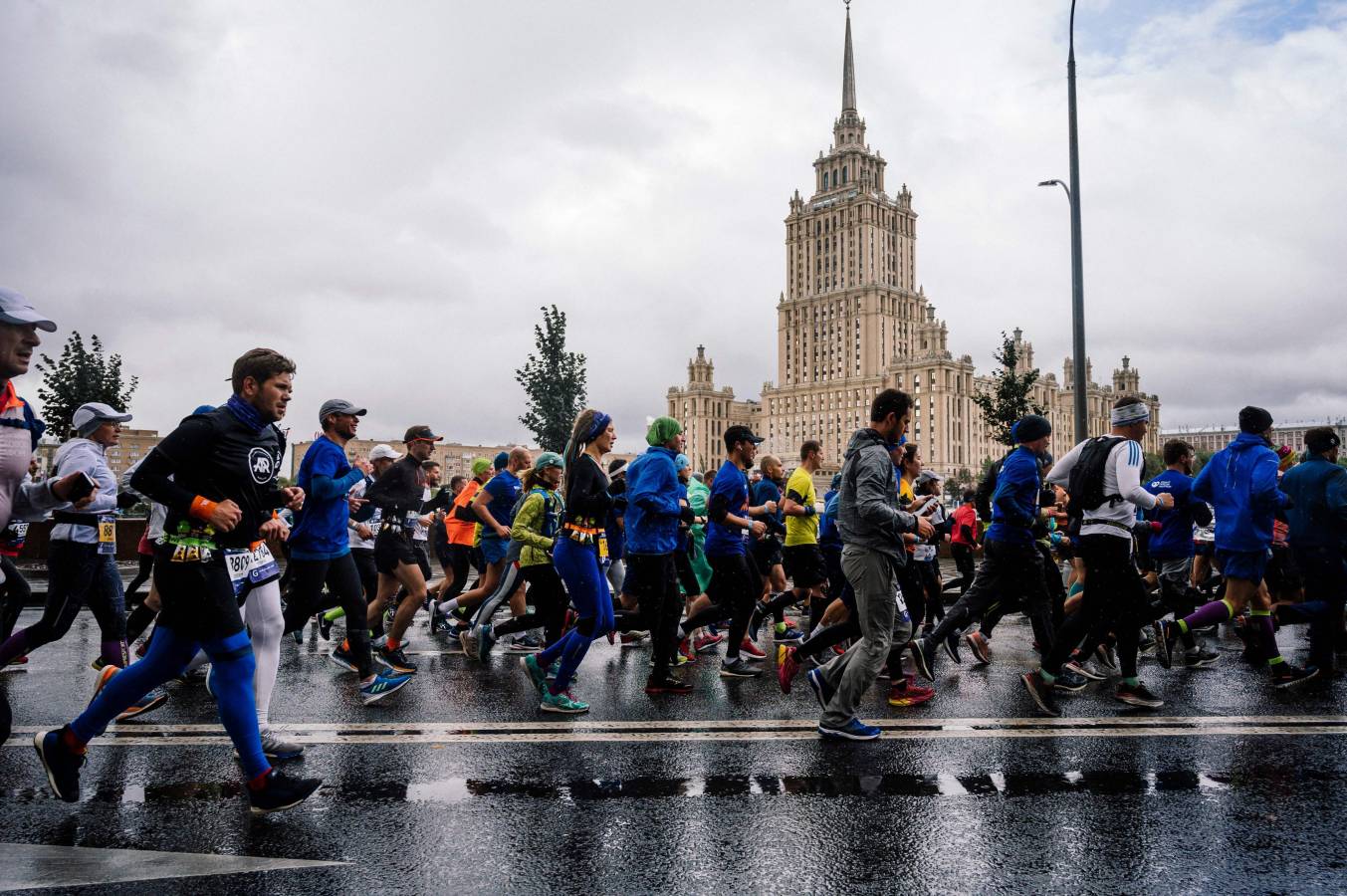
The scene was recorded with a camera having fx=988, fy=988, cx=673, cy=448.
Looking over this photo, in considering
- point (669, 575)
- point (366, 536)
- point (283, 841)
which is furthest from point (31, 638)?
point (669, 575)

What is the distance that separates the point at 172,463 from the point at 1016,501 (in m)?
5.32

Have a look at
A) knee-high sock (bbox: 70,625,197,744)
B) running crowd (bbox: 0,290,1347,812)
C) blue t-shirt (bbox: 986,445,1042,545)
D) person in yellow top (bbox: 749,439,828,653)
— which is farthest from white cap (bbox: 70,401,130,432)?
blue t-shirt (bbox: 986,445,1042,545)

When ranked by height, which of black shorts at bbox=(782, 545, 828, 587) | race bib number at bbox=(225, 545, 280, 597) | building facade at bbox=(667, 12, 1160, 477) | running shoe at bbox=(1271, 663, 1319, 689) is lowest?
running shoe at bbox=(1271, 663, 1319, 689)

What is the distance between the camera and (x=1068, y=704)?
6262mm

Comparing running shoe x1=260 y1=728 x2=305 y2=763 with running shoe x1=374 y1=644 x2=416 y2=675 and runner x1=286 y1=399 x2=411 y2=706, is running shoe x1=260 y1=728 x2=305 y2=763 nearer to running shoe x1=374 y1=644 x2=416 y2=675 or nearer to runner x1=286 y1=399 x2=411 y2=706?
runner x1=286 y1=399 x2=411 y2=706

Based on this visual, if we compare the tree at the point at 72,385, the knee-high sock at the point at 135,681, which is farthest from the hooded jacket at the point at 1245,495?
the tree at the point at 72,385

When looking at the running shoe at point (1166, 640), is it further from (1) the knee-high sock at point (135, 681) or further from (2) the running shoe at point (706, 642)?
(1) the knee-high sock at point (135, 681)

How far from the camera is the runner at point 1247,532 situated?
716 centimetres

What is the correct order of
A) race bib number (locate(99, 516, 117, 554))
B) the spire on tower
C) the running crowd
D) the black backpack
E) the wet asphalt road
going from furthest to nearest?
the spire on tower → race bib number (locate(99, 516, 117, 554)) → the black backpack → the running crowd → the wet asphalt road

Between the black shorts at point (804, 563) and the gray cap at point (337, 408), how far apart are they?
397 cm

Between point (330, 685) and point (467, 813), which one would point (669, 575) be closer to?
point (330, 685)

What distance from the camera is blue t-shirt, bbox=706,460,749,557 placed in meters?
7.77

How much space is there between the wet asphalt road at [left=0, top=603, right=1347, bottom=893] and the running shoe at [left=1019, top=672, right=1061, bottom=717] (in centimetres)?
11

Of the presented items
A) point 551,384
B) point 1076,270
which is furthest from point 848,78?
point 1076,270
